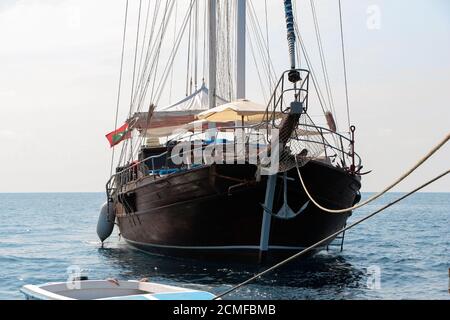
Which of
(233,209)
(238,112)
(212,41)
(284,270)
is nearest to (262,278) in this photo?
(284,270)

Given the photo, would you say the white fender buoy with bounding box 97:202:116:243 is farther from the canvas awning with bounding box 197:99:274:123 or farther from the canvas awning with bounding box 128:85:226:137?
the canvas awning with bounding box 197:99:274:123

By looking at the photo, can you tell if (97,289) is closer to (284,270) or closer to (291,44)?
(291,44)

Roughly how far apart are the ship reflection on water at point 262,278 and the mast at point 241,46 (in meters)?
5.68

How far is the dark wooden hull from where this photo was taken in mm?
15648

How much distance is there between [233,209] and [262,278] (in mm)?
1842

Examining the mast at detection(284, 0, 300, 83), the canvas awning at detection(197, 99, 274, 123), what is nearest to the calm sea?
the canvas awning at detection(197, 99, 274, 123)

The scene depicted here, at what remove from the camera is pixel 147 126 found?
22250 mm

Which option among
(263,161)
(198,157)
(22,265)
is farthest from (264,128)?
(22,265)

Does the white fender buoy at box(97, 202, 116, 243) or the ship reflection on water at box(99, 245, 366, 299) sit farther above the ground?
the white fender buoy at box(97, 202, 116, 243)

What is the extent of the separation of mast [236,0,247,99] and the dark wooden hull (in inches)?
195

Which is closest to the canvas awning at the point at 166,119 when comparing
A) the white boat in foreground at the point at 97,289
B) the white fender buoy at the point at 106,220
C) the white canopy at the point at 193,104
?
the white canopy at the point at 193,104

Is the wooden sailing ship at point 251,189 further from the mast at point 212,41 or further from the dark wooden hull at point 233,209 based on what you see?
the mast at point 212,41

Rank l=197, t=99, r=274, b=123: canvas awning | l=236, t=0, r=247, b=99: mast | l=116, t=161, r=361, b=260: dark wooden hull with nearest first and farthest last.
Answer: l=116, t=161, r=361, b=260: dark wooden hull, l=197, t=99, r=274, b=123: canvas awning, l=236, t=0, r=247, b=99: mast
